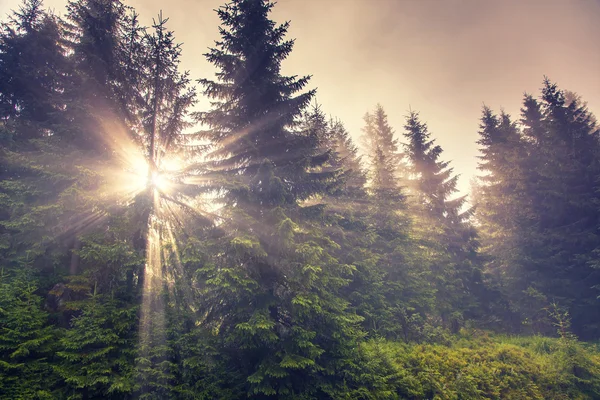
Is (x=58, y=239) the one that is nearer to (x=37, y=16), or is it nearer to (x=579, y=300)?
(x=37, y=16)

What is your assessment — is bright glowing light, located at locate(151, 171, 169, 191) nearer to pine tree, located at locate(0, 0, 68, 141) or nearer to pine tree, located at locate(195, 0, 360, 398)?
pine tree, located at locate(195, 0, 360, 398)

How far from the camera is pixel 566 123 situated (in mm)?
19797

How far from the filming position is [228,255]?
8.98 metres

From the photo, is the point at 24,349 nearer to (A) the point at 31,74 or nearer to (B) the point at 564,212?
(A) the point at 31,74

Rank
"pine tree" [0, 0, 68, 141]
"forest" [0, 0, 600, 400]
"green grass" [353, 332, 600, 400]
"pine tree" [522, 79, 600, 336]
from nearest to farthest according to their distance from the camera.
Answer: "forest" [0, 0, 600, 400] → "green grass" [353, 332, 600, 400] → "pine tree" [0, 0, 68, 141] → "pine tree" [522, 79, 600, 336]

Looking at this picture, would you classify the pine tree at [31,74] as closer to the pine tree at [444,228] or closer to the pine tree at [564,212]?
the pine tree at [444,228]

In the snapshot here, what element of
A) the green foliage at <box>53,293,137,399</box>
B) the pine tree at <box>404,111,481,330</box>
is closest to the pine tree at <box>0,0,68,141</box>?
the green foliage at <box>53,293,137,399</box>

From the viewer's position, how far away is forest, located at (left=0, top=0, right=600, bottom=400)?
754cm

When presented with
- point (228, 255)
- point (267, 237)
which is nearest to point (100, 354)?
point (228, 255)

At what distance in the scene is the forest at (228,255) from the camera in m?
7.54

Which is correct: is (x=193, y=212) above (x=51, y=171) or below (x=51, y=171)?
below

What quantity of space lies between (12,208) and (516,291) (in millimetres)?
29181

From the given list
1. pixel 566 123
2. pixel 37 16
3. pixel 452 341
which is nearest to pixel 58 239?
pixel 37 16

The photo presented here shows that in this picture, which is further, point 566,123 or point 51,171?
point 566,123
